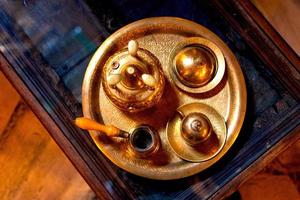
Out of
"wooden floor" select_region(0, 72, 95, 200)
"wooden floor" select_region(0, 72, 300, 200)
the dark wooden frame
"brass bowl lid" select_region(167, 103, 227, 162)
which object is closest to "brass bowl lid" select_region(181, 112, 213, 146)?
"brass bowl lid" select_region(167, 103, 227, 162)

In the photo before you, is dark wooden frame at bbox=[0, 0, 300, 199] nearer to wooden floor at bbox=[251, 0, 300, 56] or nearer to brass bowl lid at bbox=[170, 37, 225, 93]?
brass bowl lid at bbox=[170, 37, 225, 93]

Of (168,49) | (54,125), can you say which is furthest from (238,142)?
(54,125)

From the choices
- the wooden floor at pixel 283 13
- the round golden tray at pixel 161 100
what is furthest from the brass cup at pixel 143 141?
the wooden floor at pixel 283 13

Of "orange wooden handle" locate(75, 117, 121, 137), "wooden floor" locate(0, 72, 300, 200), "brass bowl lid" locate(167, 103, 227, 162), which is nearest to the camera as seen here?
"orange wooden handle" locate(75, 117, 121, 137)

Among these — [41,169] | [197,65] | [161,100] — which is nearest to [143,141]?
[161,100]

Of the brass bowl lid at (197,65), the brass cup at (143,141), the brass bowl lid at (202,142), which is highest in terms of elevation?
the brass bowl lid at (197,65)

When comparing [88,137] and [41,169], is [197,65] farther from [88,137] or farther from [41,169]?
[41,169]

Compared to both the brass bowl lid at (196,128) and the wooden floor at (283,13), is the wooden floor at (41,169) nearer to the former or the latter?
the wooden floor at (283,13)
